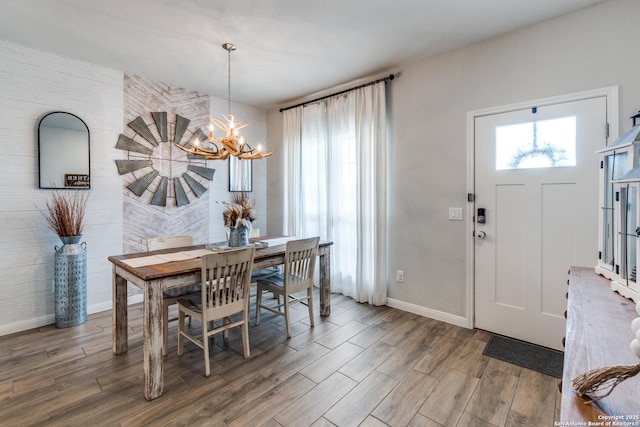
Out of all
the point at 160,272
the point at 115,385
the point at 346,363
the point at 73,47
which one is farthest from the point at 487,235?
the point at 73,47

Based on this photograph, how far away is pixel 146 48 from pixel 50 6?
735 millimetres

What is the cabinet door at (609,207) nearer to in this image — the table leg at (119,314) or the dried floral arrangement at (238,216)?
the dried floral arrangement at (238,216)

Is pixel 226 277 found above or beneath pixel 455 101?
beneath

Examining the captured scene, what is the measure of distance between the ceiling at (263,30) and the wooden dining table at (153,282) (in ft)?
6.34

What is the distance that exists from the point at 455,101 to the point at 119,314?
3565 mm

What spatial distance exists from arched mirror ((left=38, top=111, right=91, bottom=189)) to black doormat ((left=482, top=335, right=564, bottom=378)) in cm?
429

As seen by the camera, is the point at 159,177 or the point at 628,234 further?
the point at 159,177

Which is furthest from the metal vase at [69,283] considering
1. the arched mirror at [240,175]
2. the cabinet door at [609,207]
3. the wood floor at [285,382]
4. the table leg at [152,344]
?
the cabinet door at [609,207]

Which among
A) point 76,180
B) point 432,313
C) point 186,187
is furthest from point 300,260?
point 76,180

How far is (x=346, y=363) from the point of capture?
7.80ft

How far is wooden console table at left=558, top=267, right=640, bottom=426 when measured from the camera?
0.75 metres

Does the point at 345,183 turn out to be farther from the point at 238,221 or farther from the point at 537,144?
the point at 537,144

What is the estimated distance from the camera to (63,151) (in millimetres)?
3146

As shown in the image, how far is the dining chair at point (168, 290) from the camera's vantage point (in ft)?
Result: 8.18
